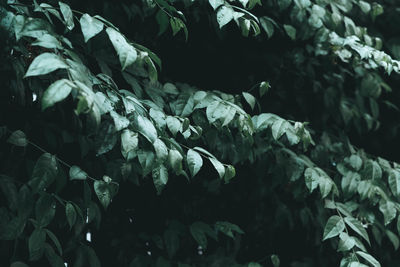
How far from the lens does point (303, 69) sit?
3.06m

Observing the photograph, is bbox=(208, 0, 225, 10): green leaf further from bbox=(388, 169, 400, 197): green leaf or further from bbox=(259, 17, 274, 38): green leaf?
bbox=(388, 169, 400, 197): green leaf

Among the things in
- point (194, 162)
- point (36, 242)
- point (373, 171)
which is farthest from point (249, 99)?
point (36, 242)

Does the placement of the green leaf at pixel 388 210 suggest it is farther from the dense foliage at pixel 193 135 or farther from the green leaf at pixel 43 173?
the green leaf at pixel 43 173

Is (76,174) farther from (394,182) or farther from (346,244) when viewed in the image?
(394,182)

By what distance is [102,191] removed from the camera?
5.87ft

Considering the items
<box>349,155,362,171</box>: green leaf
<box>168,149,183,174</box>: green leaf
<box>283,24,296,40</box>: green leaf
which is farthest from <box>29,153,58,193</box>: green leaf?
<box>349,155,362,171</box>: green leaf

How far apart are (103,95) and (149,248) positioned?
988mm

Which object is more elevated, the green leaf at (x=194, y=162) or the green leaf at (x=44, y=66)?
the green leaf at (x=44, y=66)

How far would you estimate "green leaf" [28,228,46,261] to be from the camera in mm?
1789

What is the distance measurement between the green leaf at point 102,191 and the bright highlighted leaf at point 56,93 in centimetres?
50

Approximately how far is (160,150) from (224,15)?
62 centimetres

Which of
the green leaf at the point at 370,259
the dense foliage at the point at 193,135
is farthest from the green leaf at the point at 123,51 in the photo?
the green leaf at the point at 370,259

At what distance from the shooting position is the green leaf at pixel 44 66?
1435 millimetres

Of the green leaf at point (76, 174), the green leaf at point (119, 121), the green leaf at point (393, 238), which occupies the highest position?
the green leaf at point (119, 121)
